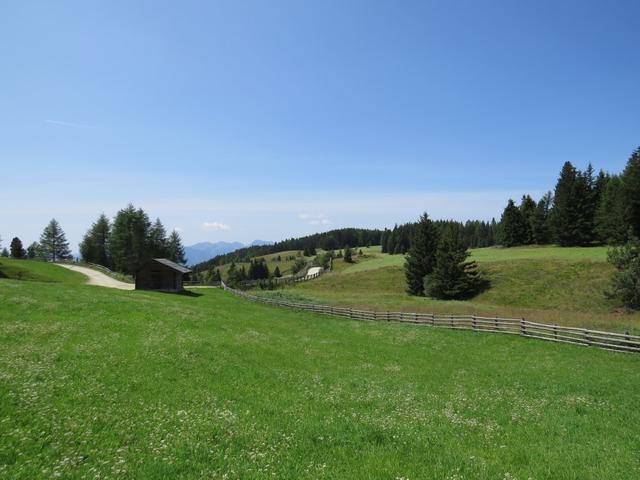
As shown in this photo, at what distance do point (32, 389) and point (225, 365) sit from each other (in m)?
7.53

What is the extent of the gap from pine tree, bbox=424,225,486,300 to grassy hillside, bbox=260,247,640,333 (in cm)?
307

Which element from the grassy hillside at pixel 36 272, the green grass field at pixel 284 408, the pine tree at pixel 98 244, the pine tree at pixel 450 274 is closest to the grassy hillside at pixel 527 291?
the pine tree at pixel 450 274

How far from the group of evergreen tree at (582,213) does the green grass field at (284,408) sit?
6610 cm

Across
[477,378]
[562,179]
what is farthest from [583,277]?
[477,378]

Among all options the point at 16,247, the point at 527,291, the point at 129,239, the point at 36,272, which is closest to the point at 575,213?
the point at 527,291

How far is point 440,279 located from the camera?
68.2m

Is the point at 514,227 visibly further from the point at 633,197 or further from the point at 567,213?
the point at 633,197

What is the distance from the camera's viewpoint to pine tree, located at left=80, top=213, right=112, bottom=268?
9700cm

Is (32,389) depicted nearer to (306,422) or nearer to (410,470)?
(306,422)

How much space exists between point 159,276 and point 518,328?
164 ft

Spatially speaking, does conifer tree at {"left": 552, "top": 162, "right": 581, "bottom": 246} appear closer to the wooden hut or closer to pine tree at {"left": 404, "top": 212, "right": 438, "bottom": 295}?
pine tree at {"left": 404, "top": 212, "right": 438, "bottom": 295}

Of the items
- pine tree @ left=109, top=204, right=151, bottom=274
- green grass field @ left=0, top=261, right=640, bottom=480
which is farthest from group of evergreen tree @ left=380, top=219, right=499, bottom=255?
green grass field @ left=0, top=261, right=640, bottom=480

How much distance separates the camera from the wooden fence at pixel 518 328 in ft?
77.9

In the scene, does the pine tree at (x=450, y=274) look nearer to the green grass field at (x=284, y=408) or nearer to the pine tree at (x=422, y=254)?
the pine tree at (x=422, y=254)
